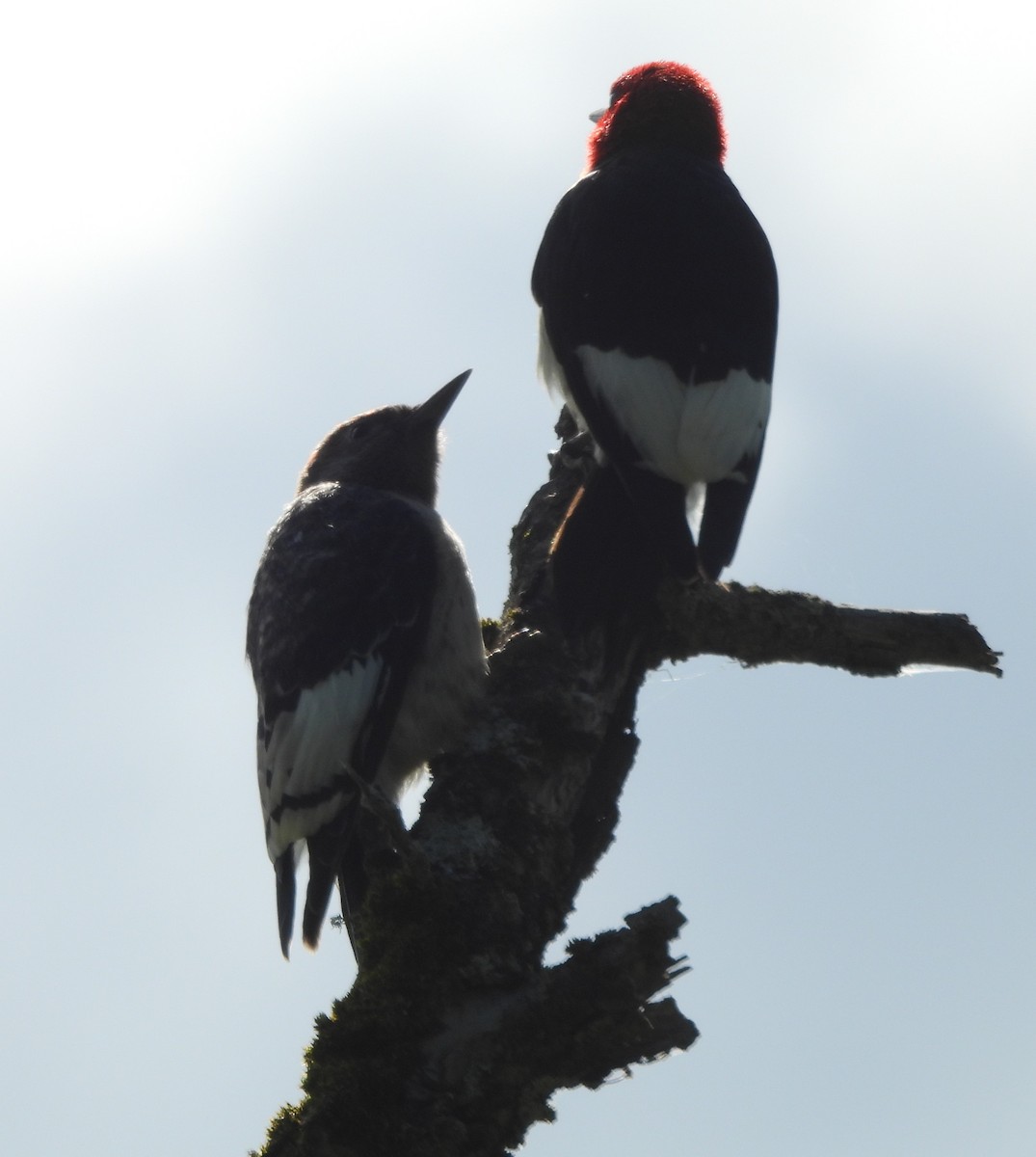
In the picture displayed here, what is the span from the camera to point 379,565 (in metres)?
4.64

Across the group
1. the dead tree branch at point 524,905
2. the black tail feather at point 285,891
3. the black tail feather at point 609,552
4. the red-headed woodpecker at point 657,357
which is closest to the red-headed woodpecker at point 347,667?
the black tail feather at point 285,891

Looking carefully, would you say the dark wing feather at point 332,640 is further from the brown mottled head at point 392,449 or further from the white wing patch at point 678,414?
the white wing patch at point 678,414

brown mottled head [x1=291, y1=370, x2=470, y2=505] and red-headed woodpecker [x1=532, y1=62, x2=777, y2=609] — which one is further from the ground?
brown mottled head [x1=291, y1=370, x2=470, y2=505]

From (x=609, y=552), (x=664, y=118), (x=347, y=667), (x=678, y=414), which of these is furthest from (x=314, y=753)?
(x=664, y=118)

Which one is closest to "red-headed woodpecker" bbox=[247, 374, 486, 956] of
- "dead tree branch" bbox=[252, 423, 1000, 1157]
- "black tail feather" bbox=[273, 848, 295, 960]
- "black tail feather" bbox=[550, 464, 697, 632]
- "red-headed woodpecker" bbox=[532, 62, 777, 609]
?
"black tail feather" bbox=[273, 848, 295, 960]

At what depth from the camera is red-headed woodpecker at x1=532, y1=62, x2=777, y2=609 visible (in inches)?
158

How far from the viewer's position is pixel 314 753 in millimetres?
4180

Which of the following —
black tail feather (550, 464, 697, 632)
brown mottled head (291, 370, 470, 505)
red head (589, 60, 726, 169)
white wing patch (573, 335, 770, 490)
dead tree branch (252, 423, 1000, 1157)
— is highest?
red head (589, 60, 726, 169)

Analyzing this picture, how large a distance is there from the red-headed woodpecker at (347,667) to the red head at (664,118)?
173 centimetres

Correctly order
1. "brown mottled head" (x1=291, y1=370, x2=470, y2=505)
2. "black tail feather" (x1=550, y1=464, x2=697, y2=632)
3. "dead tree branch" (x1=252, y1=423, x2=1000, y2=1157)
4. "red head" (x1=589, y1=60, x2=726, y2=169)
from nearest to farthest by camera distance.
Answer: "dead tree branch" (x1=252, y1=423, x2=1000, y2=1157) → "black tail feather" (x1=550, y1=464, x2=697, y2=632) → "red head" (x1=589, y1=60, x2=726, y2=169) → "brown mottled head" (x1=291, y1=370, x2=470, y2=505)

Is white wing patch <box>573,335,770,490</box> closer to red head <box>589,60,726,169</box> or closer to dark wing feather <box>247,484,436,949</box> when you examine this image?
dark wing feather <box>247,484,436,949</box>

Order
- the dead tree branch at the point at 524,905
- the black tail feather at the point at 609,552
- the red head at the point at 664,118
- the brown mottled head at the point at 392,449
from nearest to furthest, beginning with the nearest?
the dead tree branch at the point at 524,905, the black tail feather at the point at 609,552, the red head at the point at 664,118, the brown mottled head at the point at 392,449

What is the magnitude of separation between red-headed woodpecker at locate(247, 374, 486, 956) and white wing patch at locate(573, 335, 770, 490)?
0.91 meters

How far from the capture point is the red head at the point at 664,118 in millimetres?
5480
